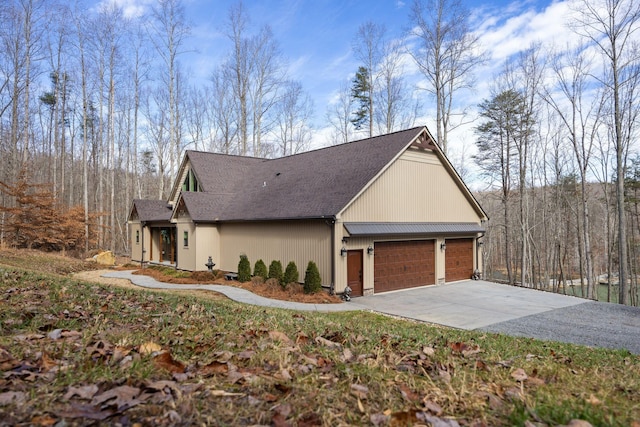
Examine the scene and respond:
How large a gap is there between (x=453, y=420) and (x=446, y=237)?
16.0m

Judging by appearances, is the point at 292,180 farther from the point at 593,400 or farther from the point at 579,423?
the point at 579,423

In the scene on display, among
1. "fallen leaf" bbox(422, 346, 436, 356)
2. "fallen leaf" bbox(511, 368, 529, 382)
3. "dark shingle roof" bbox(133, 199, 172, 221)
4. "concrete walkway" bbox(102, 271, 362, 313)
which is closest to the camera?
"fallen leaf" bbox(511, 368, 529, 382)

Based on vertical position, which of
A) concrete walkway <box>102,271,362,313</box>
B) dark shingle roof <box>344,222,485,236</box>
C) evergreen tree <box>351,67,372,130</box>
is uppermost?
evergreen tree <box>351,67,372,130</box>

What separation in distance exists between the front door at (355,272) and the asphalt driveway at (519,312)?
1.48ft

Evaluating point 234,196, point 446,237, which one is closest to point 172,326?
point 446,237

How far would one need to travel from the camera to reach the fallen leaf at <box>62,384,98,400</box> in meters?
2.10

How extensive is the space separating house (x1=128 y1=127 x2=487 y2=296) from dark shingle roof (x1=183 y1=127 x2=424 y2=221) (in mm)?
63

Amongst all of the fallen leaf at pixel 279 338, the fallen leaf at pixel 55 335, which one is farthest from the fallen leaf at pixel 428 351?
the fallen leaf at pixel 55 335

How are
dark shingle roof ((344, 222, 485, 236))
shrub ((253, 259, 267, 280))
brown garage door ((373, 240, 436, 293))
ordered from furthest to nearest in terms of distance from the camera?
shrub ((253, 259, 267, 280)) < brown garage door ((373, 240, 436, 293)) < dark shingle roof ((344, 222, 485, 236))

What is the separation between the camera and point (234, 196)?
804 inches

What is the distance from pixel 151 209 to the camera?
23.7 metres

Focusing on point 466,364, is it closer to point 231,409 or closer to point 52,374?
point 231,409

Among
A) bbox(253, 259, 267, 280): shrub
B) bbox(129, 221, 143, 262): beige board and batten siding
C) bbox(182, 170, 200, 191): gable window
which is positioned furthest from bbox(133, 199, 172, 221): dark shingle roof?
bbox(253, 259, 267, 280): shrub

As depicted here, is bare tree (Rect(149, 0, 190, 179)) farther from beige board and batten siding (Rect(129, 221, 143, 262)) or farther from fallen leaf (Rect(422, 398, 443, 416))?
fallen leaf (Rect(422, 398, 443, 416))
